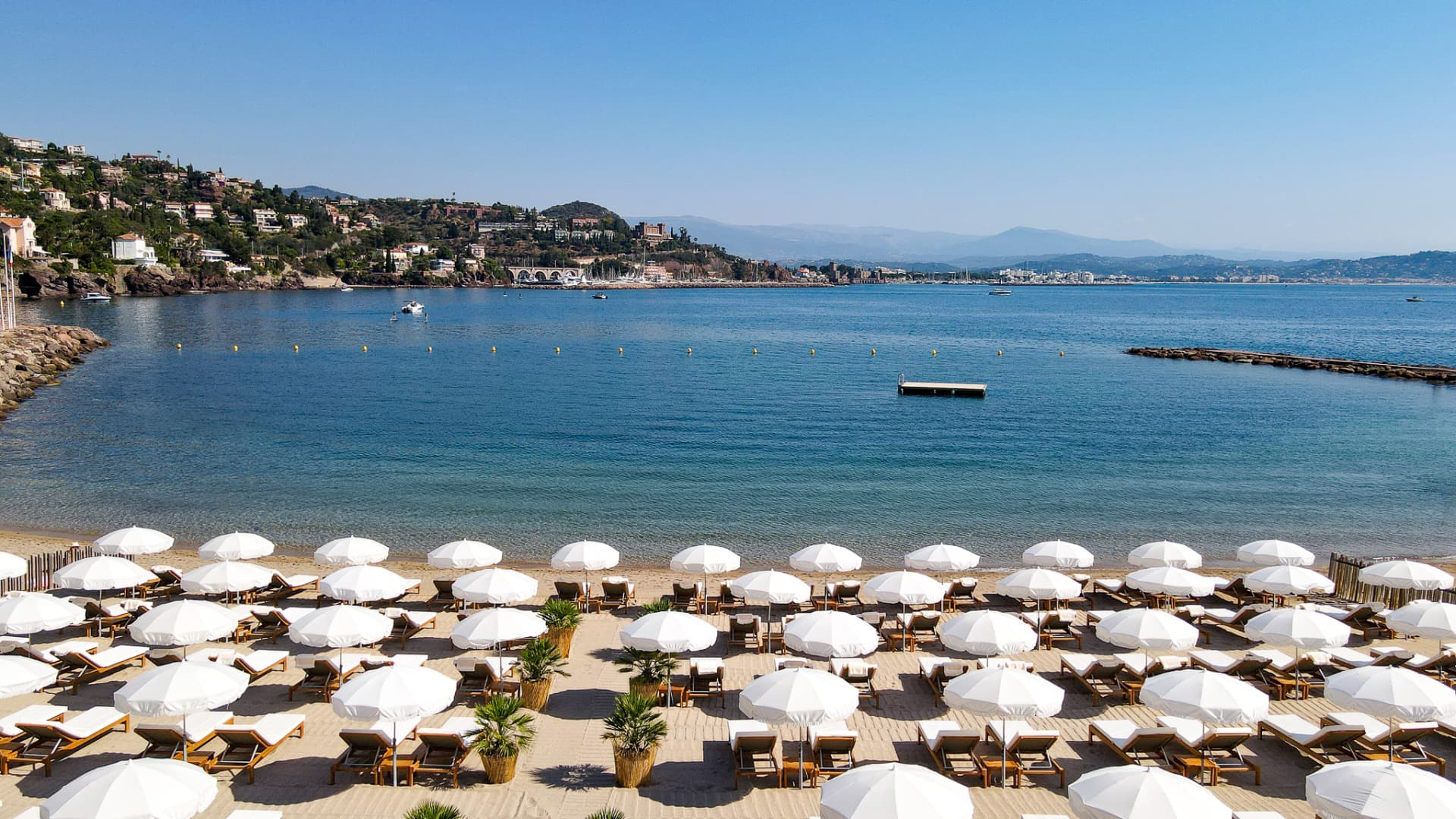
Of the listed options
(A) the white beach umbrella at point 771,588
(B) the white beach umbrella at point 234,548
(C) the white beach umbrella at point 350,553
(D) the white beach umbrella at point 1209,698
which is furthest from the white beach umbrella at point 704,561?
(B) the white beach umbrella at point 234,548

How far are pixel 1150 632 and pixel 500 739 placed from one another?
8.95 metres

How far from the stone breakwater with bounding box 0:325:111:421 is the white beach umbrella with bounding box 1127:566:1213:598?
44.1 metres

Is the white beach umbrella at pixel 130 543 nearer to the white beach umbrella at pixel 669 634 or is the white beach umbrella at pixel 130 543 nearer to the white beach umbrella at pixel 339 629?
the white beach umbrella at pixel 339 629

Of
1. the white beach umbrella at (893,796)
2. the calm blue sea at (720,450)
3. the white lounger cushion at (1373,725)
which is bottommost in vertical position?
the calm blue sea at (720,450)

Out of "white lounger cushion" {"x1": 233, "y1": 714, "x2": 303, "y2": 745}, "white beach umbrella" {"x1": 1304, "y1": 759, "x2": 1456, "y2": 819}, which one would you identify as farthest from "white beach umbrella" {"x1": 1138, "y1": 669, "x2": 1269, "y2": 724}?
"white lounger cushion" {"x1": 233, "y1": 714, "x2": 303, "y2": 745}

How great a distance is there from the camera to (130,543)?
16.8m

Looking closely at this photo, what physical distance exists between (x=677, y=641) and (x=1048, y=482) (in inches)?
819

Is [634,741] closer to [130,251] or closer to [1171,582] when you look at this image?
[1171,582]

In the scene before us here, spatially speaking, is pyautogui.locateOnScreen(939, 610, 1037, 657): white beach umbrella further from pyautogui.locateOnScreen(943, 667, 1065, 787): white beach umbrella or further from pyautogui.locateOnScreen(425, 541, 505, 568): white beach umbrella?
pyautogui.locateOnScreen(425, 541, 505, 568): white beach umbrella

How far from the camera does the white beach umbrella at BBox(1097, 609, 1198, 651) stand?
1259cm

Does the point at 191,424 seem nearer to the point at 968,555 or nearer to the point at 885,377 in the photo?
the point at 968,555

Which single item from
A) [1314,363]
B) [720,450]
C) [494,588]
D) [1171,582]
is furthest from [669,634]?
[1314,363]

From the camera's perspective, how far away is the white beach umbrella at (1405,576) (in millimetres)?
15547

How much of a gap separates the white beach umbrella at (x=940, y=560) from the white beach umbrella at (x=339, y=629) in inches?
361
